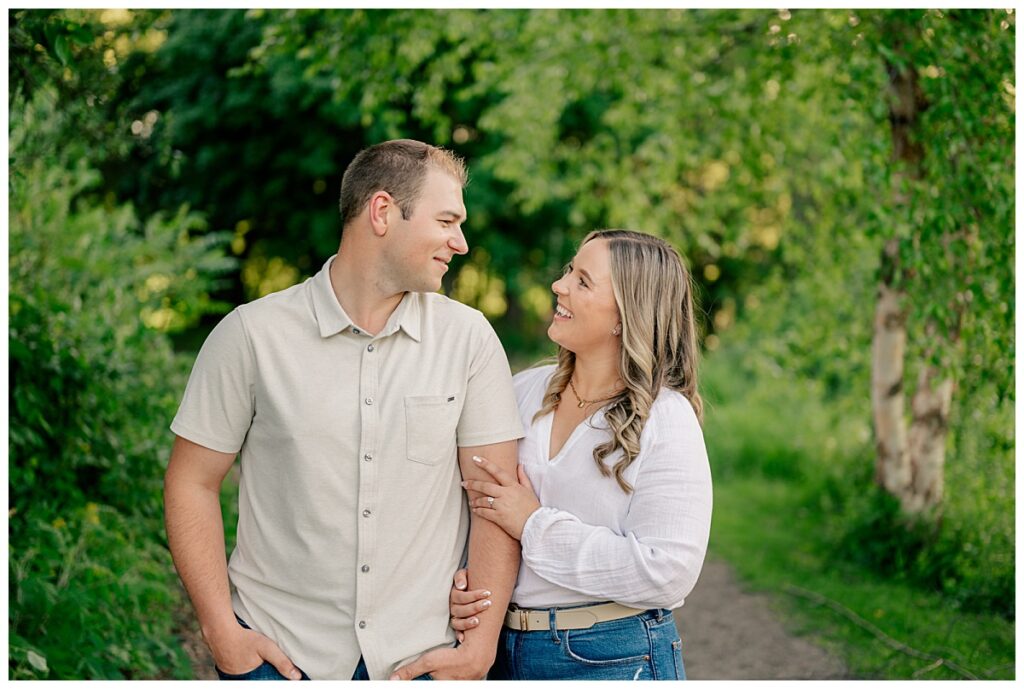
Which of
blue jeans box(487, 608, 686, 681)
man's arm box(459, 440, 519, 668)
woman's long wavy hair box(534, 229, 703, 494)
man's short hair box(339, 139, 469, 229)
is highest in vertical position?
man's short hair box(339, 139, 469, 229)

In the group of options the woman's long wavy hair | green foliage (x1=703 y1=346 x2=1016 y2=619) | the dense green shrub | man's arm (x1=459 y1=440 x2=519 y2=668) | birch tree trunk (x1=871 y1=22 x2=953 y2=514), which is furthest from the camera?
birch tree trunk (x1=871 y1=22 x2=953 y2=514)

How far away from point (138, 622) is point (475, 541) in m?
2.51

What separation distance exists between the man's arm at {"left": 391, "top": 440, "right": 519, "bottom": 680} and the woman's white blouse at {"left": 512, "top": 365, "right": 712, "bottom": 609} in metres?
0.06

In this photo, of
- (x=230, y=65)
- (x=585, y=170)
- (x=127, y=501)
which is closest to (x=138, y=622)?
(x=127, y=501)

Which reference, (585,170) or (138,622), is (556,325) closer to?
(138,622)

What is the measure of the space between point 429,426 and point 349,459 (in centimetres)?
21

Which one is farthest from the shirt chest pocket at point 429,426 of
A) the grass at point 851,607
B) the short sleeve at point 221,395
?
the grass at point 851,607

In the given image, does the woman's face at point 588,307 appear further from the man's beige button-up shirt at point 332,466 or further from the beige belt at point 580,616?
the beige belt at point 580,616

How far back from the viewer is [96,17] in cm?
606

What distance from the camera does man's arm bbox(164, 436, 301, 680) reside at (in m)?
2.41

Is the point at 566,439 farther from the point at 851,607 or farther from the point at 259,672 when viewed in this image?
the point at 851,607

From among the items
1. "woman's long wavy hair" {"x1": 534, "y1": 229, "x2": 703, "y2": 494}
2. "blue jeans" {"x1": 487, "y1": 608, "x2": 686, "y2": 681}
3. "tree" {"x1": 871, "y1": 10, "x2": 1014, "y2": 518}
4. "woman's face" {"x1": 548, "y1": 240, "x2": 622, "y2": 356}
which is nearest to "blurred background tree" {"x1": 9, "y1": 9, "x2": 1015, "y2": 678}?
"tree" {"x1": 871, "y1": 10, "x2": 1014, "y2": 518}

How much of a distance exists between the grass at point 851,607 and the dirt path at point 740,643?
0.11m

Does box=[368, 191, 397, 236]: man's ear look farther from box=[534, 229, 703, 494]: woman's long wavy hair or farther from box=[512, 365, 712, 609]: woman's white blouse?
box=[512, 365, 712, 609]: woman's white blouse
